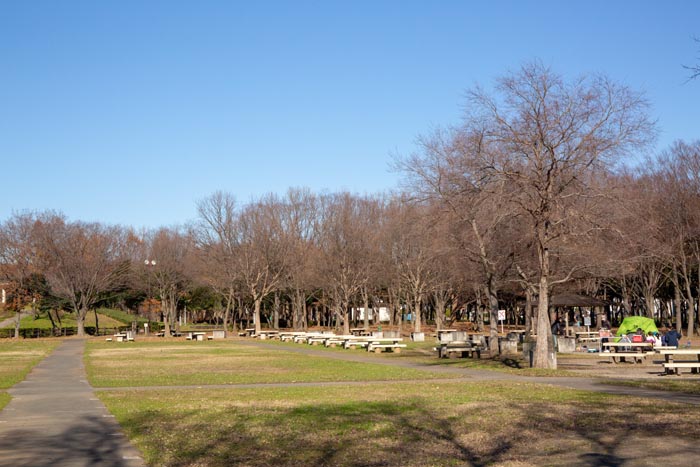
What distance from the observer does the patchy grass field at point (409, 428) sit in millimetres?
10977

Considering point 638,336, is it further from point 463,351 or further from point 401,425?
point 401,425

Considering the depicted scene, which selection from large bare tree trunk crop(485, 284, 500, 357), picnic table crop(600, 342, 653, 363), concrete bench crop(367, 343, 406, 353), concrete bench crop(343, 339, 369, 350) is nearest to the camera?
picnic table crop(600, 342, 653, 363)

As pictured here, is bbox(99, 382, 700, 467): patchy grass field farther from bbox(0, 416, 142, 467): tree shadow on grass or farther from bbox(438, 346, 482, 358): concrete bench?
bbox(438, 346, 482, 358): concrete bench

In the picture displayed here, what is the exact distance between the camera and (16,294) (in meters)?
73.6

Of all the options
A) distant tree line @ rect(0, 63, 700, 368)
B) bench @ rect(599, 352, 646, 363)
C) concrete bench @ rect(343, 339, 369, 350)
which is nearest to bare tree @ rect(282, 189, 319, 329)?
distant tree line @ rect(0, 63, 700, 368)

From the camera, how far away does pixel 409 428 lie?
13.7 m

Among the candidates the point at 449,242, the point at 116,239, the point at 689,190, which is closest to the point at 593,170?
the point at 449,242

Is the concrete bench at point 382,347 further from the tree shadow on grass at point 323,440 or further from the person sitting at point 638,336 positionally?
the tree shadow on grass at point 323,440

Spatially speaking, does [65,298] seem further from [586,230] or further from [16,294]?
[586,230]

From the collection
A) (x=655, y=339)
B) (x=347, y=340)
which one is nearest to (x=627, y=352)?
(x=655, y=339)

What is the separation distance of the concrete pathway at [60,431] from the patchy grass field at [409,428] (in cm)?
41

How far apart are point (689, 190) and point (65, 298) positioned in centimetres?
5294

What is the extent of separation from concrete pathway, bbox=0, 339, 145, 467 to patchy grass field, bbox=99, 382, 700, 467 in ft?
1.35

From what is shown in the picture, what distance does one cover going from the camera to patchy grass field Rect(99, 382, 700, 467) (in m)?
11.0
